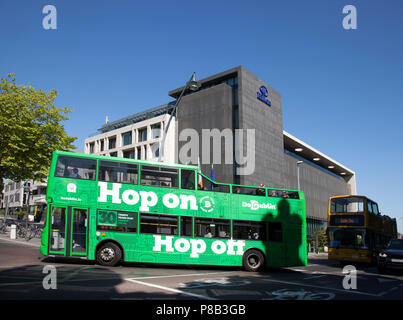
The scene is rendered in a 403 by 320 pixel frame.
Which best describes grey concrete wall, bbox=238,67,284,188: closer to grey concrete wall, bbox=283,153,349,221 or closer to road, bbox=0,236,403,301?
grey concrete wall, bbox=283,153,349,221

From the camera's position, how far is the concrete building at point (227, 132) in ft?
158

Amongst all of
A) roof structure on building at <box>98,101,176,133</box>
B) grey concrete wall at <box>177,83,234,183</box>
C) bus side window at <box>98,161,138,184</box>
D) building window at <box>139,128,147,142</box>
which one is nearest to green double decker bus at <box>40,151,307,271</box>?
bus side window at <box>98,161,138,184</box>

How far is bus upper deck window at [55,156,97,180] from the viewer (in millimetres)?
13271

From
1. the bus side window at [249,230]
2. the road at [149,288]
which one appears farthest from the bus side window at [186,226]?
the road at [149,288]

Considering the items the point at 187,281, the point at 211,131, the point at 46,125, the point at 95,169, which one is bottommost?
the point at 187,281

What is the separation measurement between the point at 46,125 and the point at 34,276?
1735cm

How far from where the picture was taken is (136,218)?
1398 centimetres

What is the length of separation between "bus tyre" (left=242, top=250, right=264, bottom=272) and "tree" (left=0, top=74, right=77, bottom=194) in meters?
16.0
